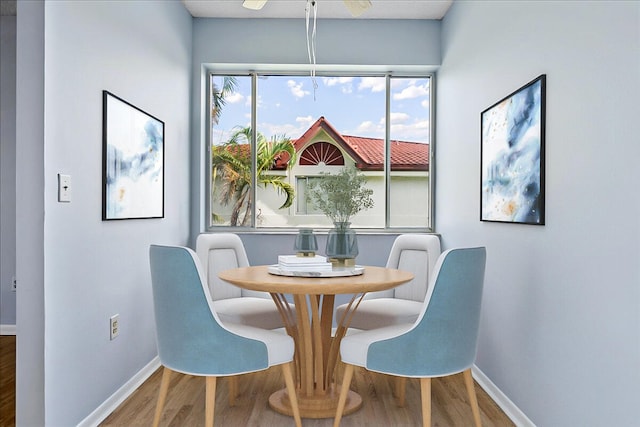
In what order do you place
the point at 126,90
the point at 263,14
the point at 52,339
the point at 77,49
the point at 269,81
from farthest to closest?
the point at 269,81 → the point at 263,14 → the point at 126,90 → the point at 77,49 → the point at 52,339

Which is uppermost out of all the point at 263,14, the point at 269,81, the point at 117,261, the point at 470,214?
the point at 263,14

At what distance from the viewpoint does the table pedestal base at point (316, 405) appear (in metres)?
2.67

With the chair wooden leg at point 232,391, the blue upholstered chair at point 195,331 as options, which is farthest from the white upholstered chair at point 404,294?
the blue upholstered chair at point 195,331

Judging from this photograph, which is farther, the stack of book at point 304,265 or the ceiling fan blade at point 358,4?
the ceiling fan blade at point 358,4

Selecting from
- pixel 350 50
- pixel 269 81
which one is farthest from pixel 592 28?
pixel 269 81

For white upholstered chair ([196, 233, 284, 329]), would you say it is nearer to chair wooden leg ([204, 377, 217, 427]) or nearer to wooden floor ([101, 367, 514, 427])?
wooden floor ([101, 367, 514, 427])

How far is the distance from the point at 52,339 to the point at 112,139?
1.08m

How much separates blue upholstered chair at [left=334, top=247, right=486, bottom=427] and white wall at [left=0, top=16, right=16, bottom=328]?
11.4 ft

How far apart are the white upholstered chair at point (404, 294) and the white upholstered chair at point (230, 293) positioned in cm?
44

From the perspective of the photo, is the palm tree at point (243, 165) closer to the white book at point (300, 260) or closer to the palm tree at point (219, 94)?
the palm tree at point (219, 94)

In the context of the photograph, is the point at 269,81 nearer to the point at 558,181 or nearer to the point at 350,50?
the point at 350,50

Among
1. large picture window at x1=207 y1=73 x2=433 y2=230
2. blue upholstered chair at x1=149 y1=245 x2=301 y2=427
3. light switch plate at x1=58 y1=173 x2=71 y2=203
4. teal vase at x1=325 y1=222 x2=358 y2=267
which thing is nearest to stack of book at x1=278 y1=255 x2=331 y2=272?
teal vase at x1=325 y1=222 x2=358 y2=267

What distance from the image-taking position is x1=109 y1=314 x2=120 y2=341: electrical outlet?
2779 mm

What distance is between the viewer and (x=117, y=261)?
2863 mm
